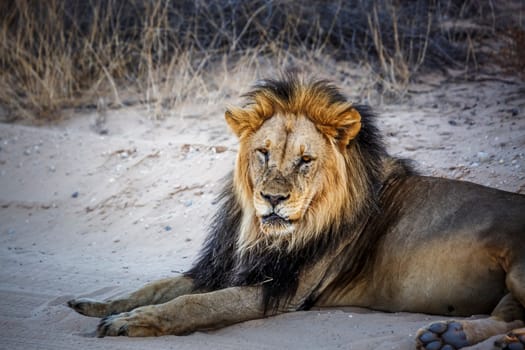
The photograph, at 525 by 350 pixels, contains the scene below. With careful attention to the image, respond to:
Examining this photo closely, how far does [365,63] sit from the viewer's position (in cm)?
816

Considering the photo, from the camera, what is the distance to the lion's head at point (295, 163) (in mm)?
3846

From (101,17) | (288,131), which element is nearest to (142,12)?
(101,17)

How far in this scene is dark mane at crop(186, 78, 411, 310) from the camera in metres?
4.01

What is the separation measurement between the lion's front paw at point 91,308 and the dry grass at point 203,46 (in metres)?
3.87

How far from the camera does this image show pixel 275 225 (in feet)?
12.5

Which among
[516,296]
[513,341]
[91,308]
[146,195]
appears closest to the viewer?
[513,341]

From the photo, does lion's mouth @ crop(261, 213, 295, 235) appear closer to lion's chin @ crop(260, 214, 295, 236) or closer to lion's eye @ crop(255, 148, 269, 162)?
lion's chin @ crop(260, 214, 295, 236)

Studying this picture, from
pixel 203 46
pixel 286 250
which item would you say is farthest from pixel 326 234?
pixel 203 46

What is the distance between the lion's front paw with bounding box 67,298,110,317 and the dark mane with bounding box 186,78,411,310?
0.51m

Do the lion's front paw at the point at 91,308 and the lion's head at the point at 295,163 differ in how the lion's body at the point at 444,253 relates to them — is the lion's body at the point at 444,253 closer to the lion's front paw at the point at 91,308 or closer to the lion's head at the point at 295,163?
the lion's head at the point at 295,163

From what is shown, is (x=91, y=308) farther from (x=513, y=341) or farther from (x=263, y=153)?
(x=513, y=341)

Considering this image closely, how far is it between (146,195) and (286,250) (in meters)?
2.86

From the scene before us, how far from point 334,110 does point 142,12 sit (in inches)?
231

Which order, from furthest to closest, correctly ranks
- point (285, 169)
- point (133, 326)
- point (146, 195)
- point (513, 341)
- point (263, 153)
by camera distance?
point (146, 195), point (263, 153), point (285, 169), point (133, 326), point (513, 341)
